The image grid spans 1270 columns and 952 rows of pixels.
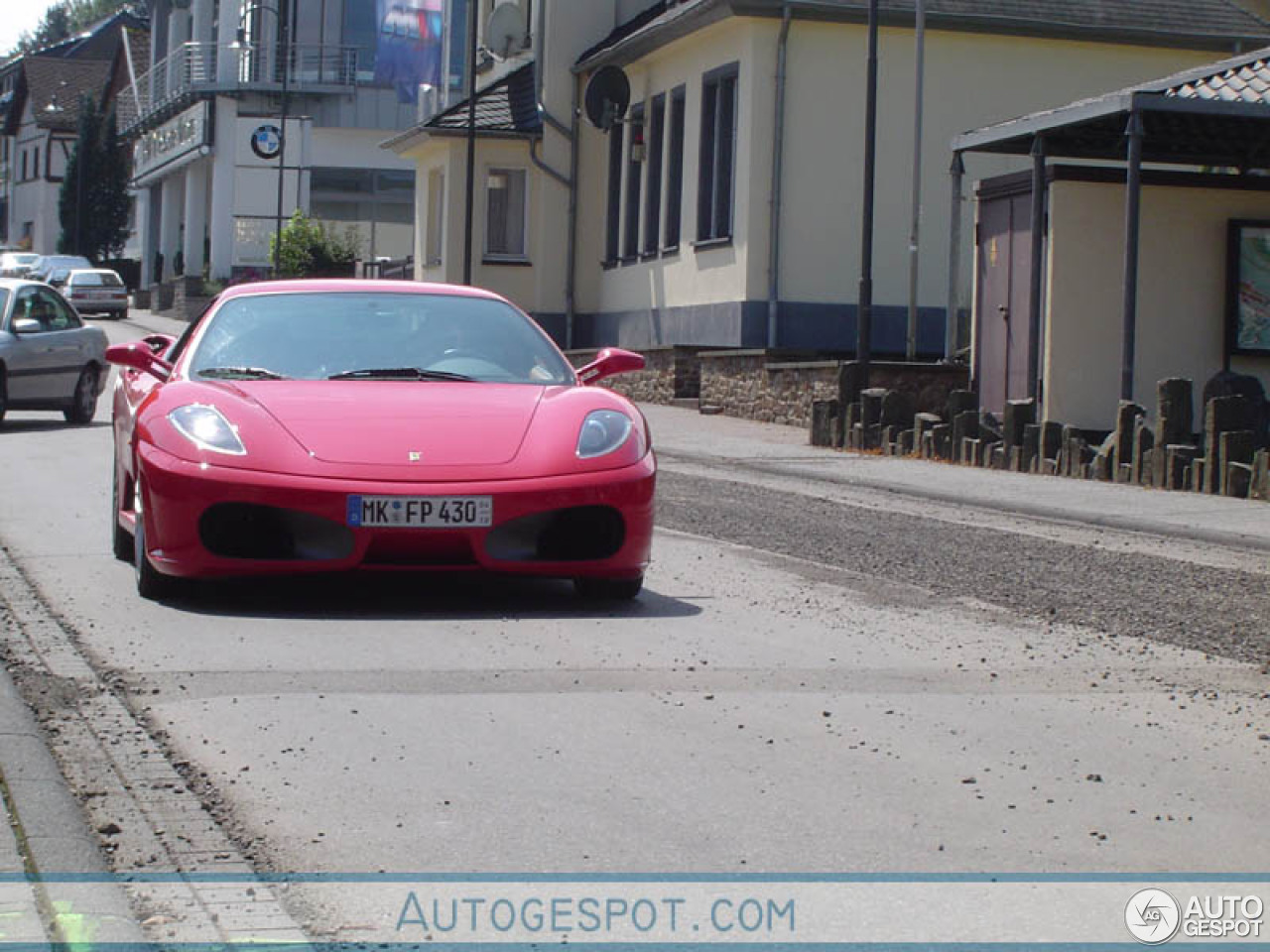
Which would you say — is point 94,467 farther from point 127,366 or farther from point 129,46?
point 129,46

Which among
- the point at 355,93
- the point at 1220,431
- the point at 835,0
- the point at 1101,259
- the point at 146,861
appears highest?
the point at 355,93

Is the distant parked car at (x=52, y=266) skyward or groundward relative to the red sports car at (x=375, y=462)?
skyward

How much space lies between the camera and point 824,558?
10828mm

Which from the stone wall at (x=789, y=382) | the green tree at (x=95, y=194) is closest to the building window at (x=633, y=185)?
the stone wall at (x=789, y=382)

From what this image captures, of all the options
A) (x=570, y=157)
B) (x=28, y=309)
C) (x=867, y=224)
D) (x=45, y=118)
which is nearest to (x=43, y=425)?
(x=28, y=309)

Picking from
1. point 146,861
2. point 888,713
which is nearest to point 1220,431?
point 888,713

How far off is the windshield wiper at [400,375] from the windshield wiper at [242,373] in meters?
0.26

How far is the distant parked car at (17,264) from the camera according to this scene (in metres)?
75.4

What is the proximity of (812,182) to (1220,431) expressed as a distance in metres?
14.3

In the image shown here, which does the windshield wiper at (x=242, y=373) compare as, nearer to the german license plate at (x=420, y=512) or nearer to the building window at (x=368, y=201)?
the german license plate at (x=420, y=512)

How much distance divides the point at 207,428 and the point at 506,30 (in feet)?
108

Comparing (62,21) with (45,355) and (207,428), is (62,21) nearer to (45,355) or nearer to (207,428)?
(45,355)

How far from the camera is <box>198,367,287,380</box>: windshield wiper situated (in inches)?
347

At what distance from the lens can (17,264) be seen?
7769 cm
